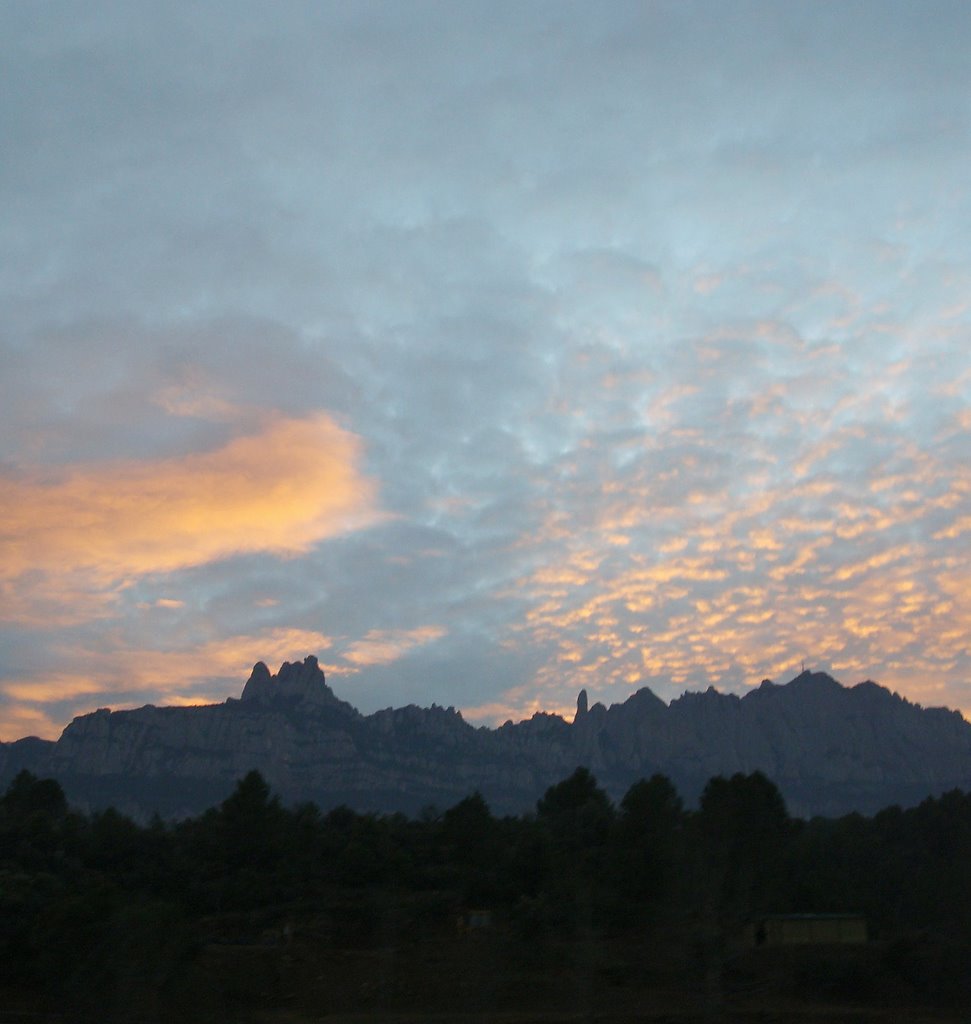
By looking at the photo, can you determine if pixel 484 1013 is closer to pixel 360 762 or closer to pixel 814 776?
pixel 360 762

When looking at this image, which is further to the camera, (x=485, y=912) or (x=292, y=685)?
(x=292, y=685)

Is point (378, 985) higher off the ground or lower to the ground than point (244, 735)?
lower

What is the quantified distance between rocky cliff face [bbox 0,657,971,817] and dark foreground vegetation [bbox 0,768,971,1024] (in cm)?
9001

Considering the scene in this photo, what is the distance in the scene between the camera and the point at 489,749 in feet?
544

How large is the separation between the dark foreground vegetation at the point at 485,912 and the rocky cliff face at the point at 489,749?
9001cm

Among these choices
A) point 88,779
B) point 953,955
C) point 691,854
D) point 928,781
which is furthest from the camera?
point 928,781

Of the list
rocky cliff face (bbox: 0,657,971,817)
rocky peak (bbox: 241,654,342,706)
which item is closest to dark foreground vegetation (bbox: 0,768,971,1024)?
rocky cliff face (bbox: 0,657,971,817)

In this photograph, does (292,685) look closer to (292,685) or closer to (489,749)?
(292,685)

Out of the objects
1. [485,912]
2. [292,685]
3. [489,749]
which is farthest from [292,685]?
[485,912]

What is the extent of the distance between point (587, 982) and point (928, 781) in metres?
145

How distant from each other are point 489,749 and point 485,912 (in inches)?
4856

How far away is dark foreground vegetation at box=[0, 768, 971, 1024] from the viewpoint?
3070 centimetres

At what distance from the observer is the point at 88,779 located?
5723 inches

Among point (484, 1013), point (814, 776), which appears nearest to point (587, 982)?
point (484, 1013)
